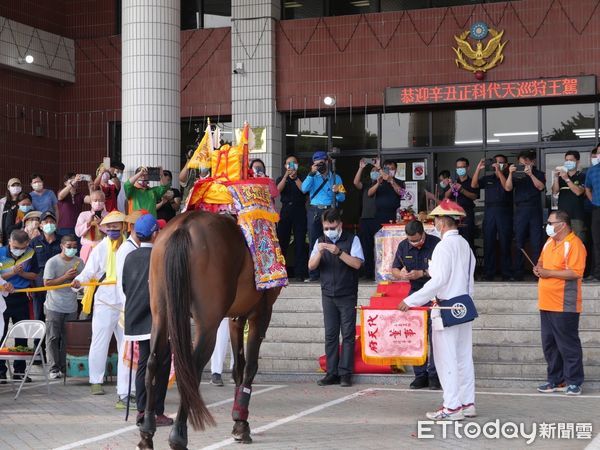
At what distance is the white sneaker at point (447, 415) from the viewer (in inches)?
406

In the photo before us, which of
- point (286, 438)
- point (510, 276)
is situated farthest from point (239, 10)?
point (286, 438)

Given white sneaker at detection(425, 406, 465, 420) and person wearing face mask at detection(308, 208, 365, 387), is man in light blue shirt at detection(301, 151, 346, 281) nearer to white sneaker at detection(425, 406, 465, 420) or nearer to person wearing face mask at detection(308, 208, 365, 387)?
person wearing face mask at detection(308, 208, 365, 387)

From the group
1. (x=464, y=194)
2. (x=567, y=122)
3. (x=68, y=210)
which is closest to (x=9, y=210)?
(x=68, y=210)

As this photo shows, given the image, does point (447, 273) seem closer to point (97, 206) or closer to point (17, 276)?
point (17, 276)

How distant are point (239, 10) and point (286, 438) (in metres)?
13.7

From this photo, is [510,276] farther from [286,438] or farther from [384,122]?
[286,438]

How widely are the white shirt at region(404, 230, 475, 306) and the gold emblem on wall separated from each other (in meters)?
10.1

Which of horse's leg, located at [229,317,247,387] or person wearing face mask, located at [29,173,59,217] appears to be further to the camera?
person wearing face mask, located at [29,173,59,217]

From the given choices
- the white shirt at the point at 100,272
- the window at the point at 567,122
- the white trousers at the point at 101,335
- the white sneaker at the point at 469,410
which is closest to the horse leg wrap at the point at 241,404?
the white sneaker at the point at 469,410

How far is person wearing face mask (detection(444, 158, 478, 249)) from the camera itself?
1830 centimetres

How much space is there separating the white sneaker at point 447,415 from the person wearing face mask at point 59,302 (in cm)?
585

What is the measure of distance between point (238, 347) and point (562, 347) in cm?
433

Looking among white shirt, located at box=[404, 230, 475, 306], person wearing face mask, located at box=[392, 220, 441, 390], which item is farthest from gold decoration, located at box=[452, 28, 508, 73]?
white shirt, located at box=[404, 230, 475, 306]

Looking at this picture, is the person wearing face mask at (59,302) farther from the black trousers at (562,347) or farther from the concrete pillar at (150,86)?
the black trousers at (562,347)
